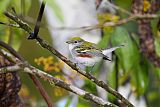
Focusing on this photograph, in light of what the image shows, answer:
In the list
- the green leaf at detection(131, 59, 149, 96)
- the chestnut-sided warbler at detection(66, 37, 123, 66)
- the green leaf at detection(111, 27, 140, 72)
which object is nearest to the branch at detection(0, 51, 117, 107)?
the chestnut-sided warbler at detection(66, 37, 123, 66)

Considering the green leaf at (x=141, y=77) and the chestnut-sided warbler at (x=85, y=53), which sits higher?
the chestnut-sided warbler at (x=85, y=53)

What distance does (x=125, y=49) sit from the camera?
1393 mm

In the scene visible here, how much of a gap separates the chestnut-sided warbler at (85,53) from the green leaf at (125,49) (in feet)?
0.73

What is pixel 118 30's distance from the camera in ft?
4.59

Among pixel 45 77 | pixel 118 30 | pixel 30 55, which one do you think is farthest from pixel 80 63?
pixel 30 55

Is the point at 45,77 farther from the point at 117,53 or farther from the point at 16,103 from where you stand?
the point at 117,53

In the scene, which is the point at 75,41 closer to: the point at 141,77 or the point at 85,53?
the point at 85,53

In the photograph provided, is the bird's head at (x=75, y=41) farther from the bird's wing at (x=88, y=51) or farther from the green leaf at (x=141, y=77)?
the green leaf at (x=141, y=77)

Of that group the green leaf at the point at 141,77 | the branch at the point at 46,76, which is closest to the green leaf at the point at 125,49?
the green leaf at the point at 141,77

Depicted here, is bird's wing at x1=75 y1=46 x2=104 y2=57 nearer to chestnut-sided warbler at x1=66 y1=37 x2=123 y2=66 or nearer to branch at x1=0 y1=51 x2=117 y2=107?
chestnut-sided warbler at x1=66 y1=37 x2=123 y2=66

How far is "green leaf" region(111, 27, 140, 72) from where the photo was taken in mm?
1377

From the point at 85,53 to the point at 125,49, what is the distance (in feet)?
0.93

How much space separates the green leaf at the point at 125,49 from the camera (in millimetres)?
1377

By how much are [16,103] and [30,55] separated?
145 centimetres
